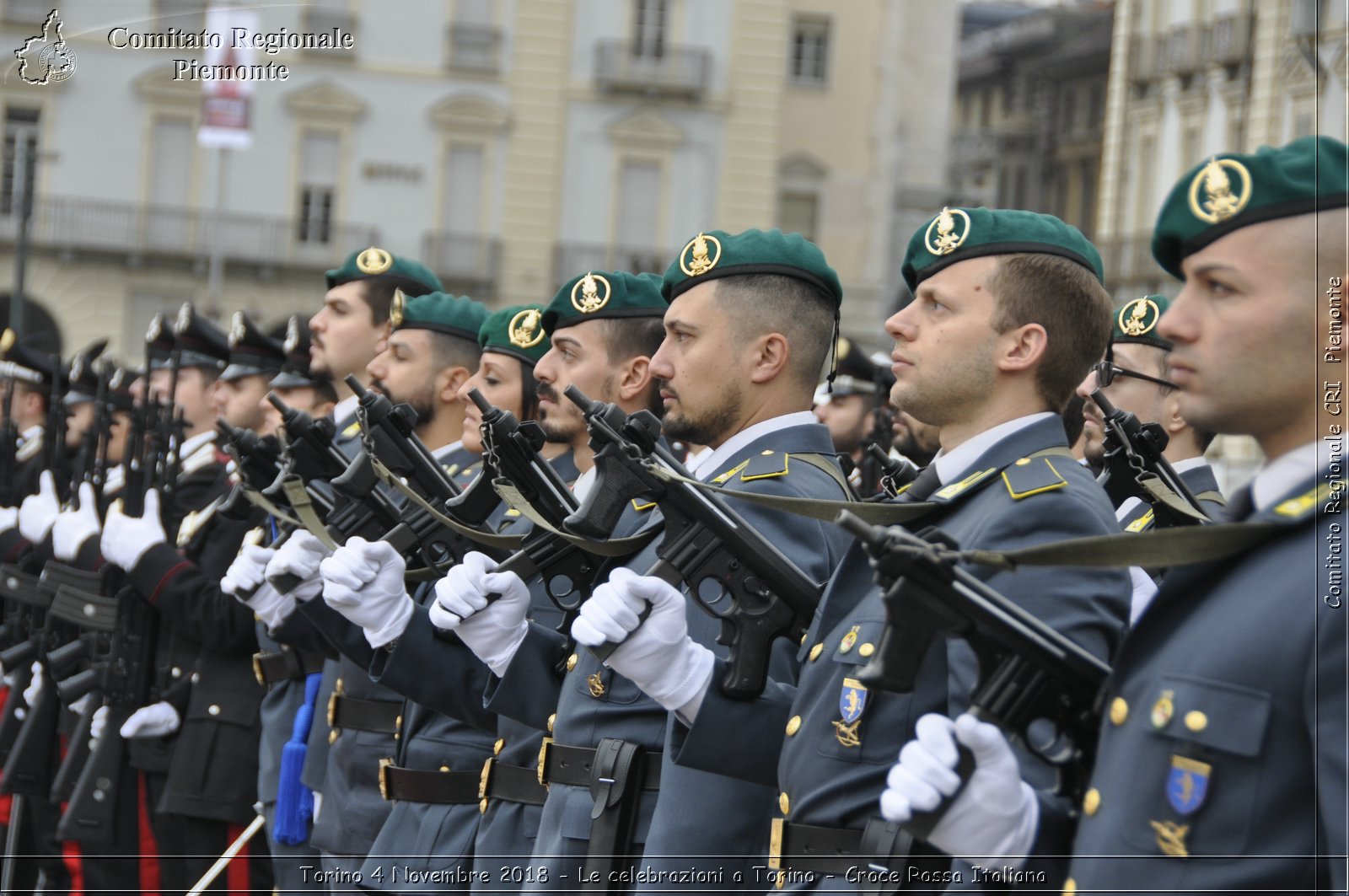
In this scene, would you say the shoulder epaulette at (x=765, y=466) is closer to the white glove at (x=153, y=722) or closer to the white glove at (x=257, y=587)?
the white glove at (x=257, y=587)

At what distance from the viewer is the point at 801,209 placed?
3694cm

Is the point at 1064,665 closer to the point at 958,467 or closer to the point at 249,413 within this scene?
the point at 958,467

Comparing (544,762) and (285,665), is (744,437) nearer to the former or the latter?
(544,762)

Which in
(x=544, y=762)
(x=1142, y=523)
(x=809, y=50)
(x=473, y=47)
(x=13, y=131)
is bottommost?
(x=544, y=762)

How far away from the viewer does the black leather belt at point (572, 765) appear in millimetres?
4148

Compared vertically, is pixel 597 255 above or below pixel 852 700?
above

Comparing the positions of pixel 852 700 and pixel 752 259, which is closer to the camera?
pixel 852 700

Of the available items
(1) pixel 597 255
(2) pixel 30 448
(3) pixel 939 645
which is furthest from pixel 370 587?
(1) pixel 597 255

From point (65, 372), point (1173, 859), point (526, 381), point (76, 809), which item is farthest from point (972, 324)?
point (65, 372)

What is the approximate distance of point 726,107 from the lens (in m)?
34.8

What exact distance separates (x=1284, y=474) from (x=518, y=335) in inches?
146

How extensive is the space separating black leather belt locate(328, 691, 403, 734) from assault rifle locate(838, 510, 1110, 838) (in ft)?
10.4

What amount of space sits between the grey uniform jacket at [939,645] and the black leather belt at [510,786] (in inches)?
57.1

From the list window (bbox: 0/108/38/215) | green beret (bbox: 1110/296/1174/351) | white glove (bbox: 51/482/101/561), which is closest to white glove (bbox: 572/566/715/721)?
green beret (bbox: 1110/296/1174/351)
